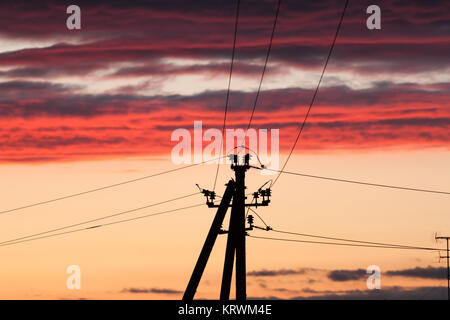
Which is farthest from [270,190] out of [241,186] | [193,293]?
[193,293]

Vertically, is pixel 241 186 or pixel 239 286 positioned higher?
pixel 241 186

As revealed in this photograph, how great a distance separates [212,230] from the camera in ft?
170

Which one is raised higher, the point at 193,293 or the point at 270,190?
the point at 270,190
